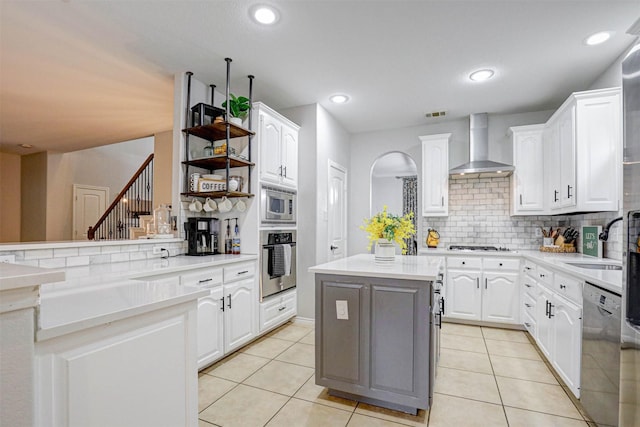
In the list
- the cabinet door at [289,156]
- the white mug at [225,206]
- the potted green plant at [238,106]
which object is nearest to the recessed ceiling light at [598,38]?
the cabinet door at [289,156]

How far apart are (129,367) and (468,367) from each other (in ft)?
8.75

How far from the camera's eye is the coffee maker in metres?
3.09

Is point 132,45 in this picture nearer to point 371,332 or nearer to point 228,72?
point 228,72

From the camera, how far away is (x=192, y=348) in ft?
3.83

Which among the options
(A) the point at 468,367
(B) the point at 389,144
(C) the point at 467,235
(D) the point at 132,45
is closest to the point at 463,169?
(C) the point at 467,235

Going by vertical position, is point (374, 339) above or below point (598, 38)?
below

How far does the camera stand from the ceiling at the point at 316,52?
7.18 ft

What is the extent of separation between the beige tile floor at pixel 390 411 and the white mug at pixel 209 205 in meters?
1.44

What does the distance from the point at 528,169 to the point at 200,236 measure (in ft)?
12.7

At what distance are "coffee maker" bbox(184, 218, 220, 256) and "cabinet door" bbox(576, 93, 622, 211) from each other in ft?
11.7

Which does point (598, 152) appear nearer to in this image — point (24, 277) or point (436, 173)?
point (436, 173)

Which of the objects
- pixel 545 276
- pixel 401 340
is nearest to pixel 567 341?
pixel 545 276

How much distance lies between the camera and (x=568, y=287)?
7.33 ft

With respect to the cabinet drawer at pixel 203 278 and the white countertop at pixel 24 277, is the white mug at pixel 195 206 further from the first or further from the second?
the white countertop at pixel 24 277
